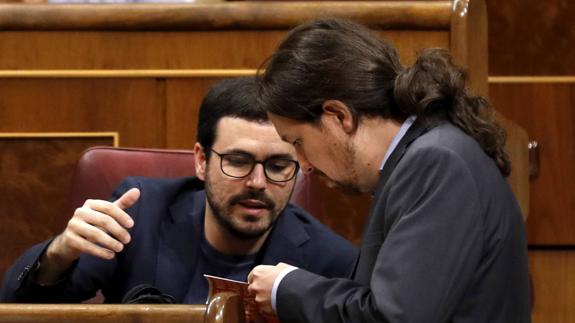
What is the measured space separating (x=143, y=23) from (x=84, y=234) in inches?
24.8

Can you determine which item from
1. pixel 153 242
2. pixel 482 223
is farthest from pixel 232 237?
pixel 482 223

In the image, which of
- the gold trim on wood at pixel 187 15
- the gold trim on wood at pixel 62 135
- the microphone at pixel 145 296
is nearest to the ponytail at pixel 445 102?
the microphone at pixel 145 296

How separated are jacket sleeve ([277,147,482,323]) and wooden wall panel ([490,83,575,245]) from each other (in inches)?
40.1

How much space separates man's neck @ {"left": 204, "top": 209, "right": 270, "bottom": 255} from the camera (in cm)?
150

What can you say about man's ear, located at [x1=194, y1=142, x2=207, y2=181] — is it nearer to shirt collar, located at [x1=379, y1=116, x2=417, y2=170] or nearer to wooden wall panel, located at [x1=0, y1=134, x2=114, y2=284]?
wooden wall panel, located at [x1=0, y1=134, x2=114, y2=284]

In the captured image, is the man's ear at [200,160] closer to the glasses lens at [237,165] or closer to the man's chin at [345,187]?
the glasses lens at [237,165]

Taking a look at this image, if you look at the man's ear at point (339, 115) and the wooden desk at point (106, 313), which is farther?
the man's ear at point (339, 115)

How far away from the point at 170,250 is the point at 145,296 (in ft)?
1.01

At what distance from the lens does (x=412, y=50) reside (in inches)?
71.8

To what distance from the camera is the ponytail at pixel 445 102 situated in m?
1.08

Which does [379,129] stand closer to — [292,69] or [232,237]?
[292,69]

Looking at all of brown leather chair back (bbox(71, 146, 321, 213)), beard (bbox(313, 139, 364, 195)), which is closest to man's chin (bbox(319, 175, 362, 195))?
beard (bbox(313, 139, 364, 195))

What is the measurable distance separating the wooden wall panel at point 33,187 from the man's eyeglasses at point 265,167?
415 mm

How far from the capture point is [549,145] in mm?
2033
